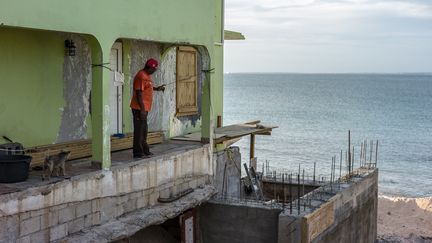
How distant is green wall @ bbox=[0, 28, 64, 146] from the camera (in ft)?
34.4

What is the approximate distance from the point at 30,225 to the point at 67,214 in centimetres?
81

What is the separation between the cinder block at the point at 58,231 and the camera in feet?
30.7

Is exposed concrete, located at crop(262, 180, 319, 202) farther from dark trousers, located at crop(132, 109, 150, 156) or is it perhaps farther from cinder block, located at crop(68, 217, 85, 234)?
cinder block, located at crop(68, 217, 85, 234)

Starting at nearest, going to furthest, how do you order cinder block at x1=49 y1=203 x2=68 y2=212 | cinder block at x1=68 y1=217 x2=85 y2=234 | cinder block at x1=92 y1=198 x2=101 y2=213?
1. cinder block at x1=49 y1=203 x2=68 y2=212
2. cinder block at x1=68 y1=217 x2=85 y2=234
3. cinder block at x1=92 y1=198 x2=101 y2=213

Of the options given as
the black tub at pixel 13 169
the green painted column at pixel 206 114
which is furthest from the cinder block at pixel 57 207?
the green painted column at pixel 206 114

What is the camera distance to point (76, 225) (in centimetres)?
985

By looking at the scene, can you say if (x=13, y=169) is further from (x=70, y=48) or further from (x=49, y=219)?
(x=70, y=48)

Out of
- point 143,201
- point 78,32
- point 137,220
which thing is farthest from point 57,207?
point 78,32

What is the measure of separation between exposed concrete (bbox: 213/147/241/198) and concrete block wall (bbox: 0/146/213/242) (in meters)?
2.65

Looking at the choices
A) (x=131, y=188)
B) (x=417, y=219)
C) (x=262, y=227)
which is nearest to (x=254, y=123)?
(x=262, y=227)

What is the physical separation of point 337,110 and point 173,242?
7591 centimetres

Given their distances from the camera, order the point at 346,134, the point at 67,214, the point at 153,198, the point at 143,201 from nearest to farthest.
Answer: the point at 67,214 → the point at 143,201 → the point at 153,198 → the point at 346,134

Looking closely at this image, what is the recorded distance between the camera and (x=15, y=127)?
35.2 ft

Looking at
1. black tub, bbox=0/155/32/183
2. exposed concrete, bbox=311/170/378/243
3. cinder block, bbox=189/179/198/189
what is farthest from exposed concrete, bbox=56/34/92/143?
exposed concrete, bbox=311/170/378/243
